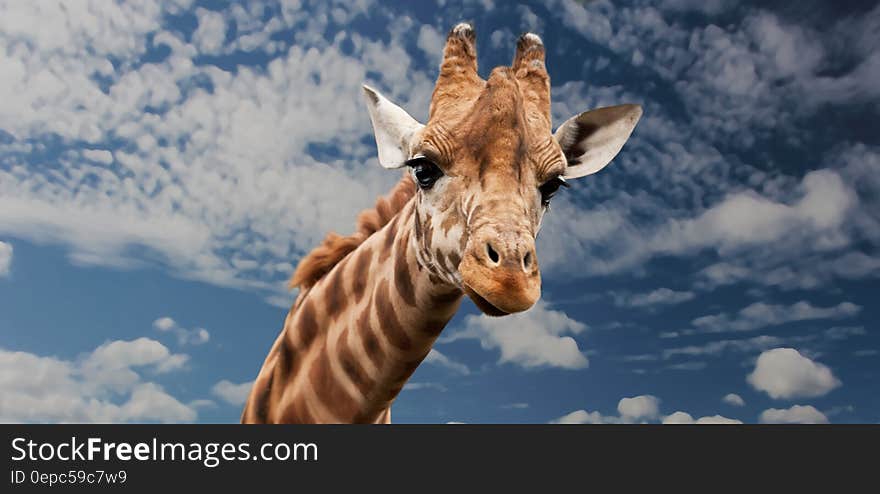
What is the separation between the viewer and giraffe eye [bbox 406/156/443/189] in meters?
6.20

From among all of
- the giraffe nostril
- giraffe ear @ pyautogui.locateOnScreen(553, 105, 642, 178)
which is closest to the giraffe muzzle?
the giraffe nostril

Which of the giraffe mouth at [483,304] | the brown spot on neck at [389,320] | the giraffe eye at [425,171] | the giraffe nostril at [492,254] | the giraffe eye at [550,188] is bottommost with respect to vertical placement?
the giraffe mouth at [483,304]

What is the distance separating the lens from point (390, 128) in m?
7.00

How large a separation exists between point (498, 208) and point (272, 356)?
4484mm

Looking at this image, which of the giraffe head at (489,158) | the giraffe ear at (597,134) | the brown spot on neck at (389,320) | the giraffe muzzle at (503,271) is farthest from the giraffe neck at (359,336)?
the giraffe ear at (597,134)

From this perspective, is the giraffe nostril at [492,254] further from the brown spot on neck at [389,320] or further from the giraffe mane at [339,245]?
the giraffe mane at [339,245]

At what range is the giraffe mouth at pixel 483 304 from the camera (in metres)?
5.47

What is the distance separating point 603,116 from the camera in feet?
23.5

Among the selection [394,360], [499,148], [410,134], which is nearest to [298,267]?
[394,360]

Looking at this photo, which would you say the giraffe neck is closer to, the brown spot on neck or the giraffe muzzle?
the brown spot on neck

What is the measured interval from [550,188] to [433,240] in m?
1.12

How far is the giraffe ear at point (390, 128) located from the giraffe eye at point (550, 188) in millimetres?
1277

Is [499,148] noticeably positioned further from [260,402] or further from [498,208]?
[260,402]

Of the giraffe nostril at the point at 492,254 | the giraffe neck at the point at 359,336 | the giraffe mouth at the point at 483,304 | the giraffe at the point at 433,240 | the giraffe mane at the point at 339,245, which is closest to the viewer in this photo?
the giraffe nostril at the point at 492,254
